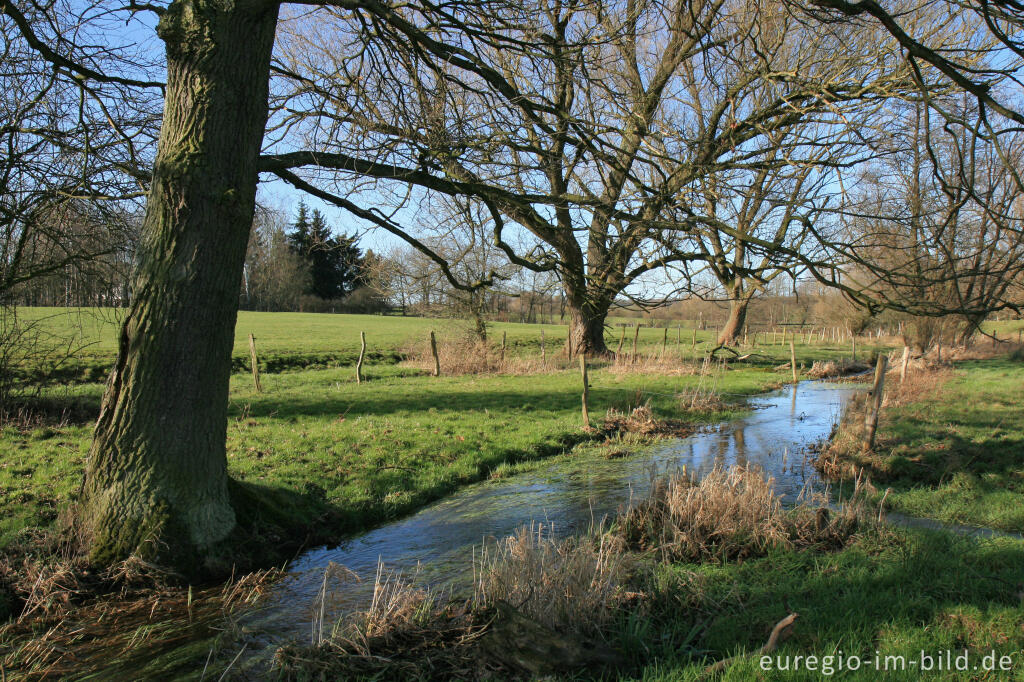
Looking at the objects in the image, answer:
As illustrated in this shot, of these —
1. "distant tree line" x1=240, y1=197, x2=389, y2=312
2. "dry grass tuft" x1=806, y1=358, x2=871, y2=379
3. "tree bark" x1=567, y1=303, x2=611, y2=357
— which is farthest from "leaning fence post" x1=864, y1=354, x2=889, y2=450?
"distant tree line" x1=240, y1=197, x2=389, y2=312

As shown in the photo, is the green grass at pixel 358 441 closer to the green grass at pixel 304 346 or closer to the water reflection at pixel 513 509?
the water reflection at pixel 513 509

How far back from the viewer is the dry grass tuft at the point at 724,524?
5793 mm

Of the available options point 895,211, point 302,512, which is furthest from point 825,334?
point 302,512

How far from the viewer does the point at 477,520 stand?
7.43 meters

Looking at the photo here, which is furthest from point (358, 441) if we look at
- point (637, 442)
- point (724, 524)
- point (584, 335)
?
point (584, 335)

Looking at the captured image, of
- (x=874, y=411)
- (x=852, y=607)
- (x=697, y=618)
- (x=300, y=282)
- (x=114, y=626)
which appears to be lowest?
(x=114, y=626)

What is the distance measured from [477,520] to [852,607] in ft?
14.0

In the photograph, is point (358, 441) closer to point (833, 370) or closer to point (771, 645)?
point (771, 645)

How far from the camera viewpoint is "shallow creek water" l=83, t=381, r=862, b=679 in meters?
4.72

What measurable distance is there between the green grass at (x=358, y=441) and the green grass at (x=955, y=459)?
4588mm

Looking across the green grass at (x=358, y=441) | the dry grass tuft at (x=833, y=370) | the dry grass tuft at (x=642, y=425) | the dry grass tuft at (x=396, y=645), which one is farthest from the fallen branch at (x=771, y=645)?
the dry grass tuft at (x=833, y=370)

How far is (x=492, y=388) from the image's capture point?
18.0m

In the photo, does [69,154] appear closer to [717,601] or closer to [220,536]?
[220,536]

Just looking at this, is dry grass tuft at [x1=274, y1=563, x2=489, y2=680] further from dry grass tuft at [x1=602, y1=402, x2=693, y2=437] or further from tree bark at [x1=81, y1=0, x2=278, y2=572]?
dry grass tuft at [x1=602, y1=402, x2=693, y2=437]
